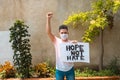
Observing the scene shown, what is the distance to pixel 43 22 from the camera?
32.8 feet

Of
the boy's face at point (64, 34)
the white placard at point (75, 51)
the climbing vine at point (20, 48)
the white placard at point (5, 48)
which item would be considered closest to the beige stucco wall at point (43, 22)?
the white placard at point (5, 48)

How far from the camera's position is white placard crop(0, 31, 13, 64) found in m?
10.1

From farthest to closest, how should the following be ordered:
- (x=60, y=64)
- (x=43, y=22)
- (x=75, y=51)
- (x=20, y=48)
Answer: (x=43, y=22) → (x=20, y=48) → (x=75, y=51) → (x=60, y=64)

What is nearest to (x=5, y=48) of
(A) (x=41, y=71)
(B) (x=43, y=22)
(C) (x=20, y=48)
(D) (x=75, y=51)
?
(C) (x=20, y=48)

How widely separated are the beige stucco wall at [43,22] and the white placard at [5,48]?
19 cm

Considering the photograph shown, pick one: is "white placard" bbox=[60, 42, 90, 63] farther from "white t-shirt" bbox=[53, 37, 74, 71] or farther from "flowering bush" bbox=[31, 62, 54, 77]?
"flowering bush" bbox=[31, 62, 54, 77]

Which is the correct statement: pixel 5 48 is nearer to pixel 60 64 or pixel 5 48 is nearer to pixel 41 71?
pixel 41 71

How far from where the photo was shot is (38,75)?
9180 millimetres

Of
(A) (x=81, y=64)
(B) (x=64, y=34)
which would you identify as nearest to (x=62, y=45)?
(B) (x=64, y=34)

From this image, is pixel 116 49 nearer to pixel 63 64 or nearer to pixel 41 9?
pixel 41 9

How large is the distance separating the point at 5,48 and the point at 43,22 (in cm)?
136

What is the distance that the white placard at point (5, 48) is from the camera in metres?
10.1

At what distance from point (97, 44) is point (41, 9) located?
1909 mm

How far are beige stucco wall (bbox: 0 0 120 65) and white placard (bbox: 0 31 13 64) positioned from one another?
0.64 ft
